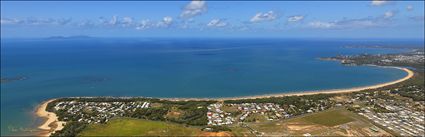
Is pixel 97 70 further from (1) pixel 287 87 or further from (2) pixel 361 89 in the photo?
(2) pixel 361 89

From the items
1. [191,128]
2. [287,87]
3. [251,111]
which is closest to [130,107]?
[191,128]

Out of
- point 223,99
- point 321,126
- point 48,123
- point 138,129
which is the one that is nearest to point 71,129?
point 48,123

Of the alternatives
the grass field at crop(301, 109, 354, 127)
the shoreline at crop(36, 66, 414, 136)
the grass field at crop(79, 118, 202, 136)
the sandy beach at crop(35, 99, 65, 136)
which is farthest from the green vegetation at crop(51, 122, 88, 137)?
the grass field at crop(301, 109, 354, 127)

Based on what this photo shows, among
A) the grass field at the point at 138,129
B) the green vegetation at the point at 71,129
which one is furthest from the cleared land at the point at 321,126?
the green vegetation at the point at 71,129

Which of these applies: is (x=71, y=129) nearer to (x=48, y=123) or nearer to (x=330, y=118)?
(x=48, y=123)

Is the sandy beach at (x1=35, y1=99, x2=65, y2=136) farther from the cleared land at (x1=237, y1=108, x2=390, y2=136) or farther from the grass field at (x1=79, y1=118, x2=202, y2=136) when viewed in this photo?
the cleared land at (x1=237, y1=108, x2=390, y2=136)
